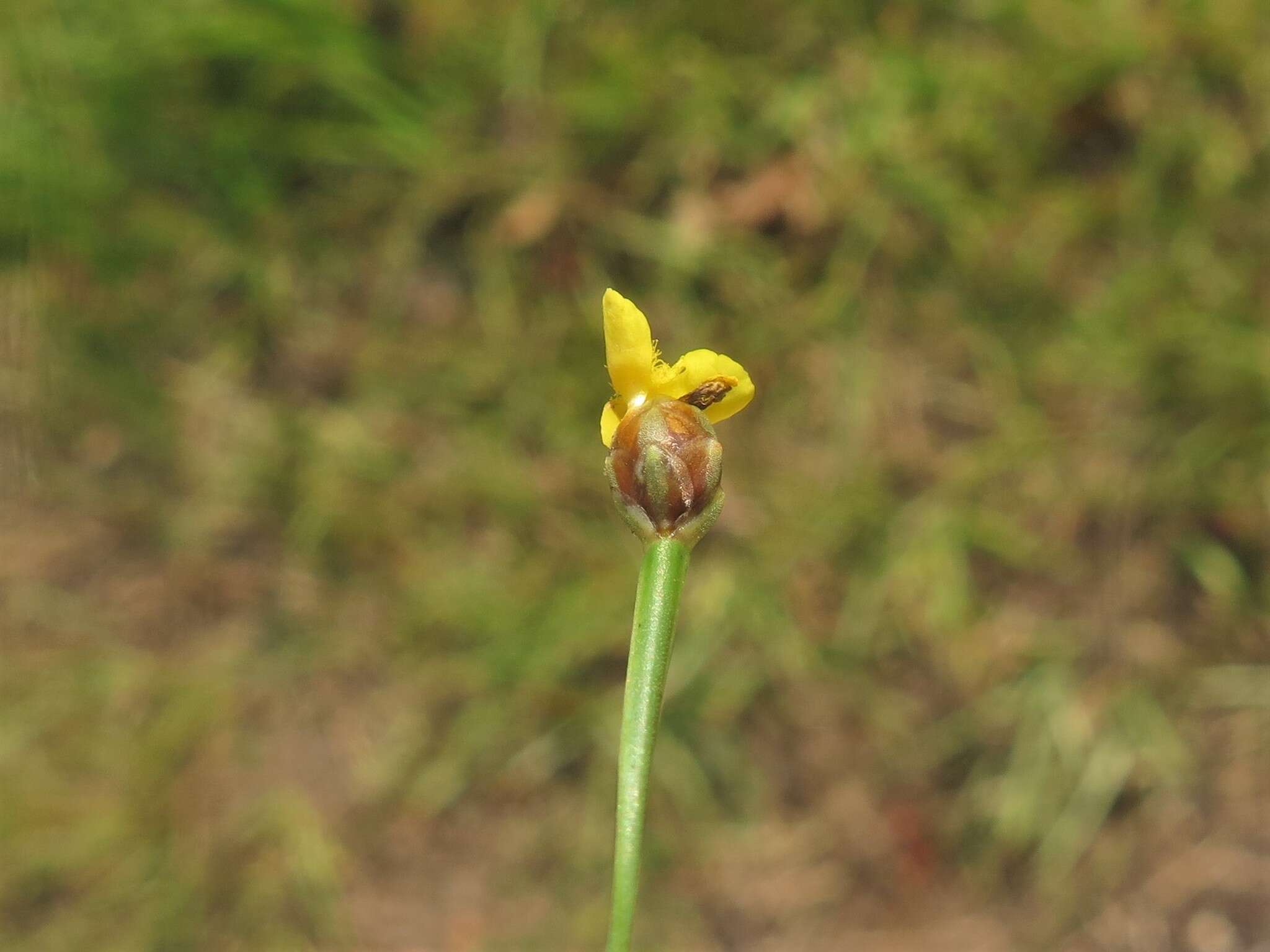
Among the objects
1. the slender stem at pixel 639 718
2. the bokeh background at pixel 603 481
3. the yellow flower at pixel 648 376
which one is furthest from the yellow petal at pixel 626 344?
the bokeh background at pixel 603 481

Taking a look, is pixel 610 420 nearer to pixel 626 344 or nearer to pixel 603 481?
pixel 626 344

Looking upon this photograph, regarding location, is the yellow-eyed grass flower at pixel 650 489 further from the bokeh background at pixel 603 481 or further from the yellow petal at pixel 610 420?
the bokeh background at pixel 603 481

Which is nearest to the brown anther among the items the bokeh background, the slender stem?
the slender stem

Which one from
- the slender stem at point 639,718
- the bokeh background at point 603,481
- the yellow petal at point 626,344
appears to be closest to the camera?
the slender stem at point 639,718

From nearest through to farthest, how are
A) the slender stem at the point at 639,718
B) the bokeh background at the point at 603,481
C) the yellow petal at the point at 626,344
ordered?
the slender stem at the point at 639,718 < the yellow petal at the point at 626,344 < the bokeh background at the point at 603,481

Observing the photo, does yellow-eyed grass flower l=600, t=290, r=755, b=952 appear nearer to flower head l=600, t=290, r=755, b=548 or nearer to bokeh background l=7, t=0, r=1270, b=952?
Result: flower head l=600, t=290, r=755, b=548

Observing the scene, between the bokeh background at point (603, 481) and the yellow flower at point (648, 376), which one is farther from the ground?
the bokeh background at point (603, 481)

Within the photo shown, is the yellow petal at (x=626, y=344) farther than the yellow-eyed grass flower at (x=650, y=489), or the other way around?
the yellow petal at (x=626, y=344)

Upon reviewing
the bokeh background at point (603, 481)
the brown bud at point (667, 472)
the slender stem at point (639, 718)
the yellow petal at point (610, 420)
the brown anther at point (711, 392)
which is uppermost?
the bokeh background at point (603, 481)
